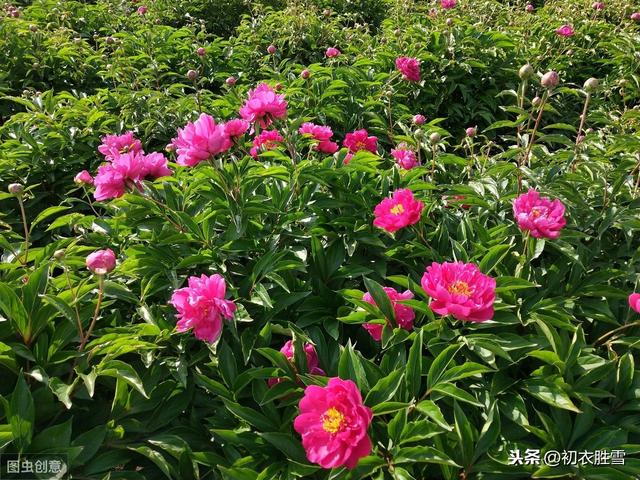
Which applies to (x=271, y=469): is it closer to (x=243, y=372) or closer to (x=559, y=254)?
(x=243, y=372)

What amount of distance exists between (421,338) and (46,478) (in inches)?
35.8

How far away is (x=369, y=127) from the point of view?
302cm

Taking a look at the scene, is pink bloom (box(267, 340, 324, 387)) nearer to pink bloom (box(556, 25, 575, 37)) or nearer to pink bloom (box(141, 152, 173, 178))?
pink bloom (box(141, 152, 173, 178))

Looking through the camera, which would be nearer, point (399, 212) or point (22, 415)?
point (22, 415)

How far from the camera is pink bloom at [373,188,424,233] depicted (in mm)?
1537

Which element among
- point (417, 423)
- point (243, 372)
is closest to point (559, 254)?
point (417, 423)

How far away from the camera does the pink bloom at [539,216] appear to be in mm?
1449

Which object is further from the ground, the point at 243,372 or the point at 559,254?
the point at 559,254

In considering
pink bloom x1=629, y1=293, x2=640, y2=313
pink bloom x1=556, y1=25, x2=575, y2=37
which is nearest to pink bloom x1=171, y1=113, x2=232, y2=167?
pink bloom x1=629, y1=293, x2=640, y2=313

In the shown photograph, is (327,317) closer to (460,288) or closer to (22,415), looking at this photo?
(460,288)

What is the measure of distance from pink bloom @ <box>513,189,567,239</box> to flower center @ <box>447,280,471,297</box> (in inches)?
12.5

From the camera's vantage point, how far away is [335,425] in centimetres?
108

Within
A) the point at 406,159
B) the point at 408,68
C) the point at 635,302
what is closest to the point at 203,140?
the point at 406,159

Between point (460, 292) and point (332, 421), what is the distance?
45cm
